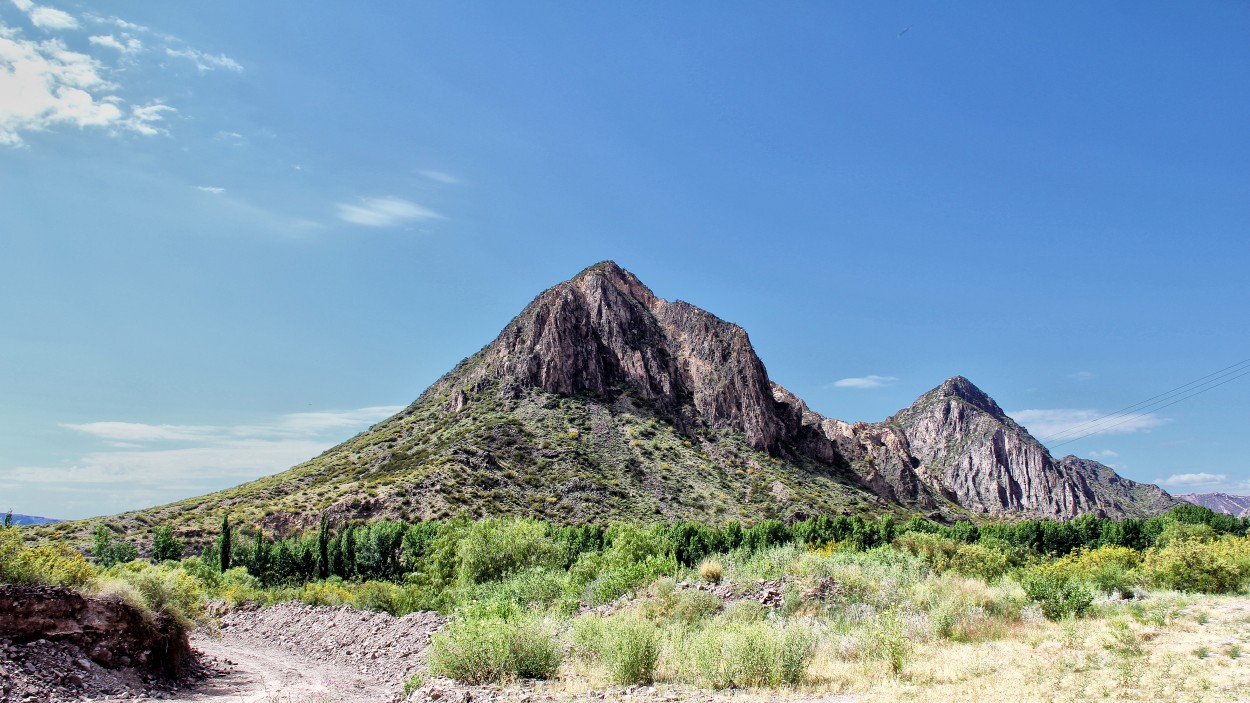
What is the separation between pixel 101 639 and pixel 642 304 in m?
130

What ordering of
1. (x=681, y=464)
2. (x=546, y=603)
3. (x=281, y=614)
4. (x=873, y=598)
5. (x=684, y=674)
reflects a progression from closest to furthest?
(x=684, y=674) → (x=873, y=598) → (x=546, y=603) → (x=281, y=614) → (x=681, y=464)

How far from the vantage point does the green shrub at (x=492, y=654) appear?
1344 cm

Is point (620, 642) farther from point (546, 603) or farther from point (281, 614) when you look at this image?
point (281, 614)

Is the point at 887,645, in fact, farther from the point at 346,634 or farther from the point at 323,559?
the point at 323,559

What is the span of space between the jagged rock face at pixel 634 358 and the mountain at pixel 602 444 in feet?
1.01

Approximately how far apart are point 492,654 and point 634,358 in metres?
101

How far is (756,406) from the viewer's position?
112m

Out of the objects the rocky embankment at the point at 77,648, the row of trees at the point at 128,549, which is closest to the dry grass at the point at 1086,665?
the rocky embankment at the point at 77,648

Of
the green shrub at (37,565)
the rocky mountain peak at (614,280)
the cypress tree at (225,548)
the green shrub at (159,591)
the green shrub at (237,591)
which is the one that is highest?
the rocky mountain peak at (614,280)

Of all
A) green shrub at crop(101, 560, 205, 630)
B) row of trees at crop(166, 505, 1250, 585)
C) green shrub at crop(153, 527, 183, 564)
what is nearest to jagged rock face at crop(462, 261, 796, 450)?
row of trees at crop(166, 505, 1250, 585)

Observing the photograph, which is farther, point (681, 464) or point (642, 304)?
point (642, 304)

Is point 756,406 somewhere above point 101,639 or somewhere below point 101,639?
above

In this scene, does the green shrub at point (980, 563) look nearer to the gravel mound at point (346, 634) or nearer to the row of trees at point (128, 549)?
the gravel mound at point (346, 634)

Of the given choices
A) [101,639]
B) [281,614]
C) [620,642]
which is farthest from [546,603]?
[281,614]
